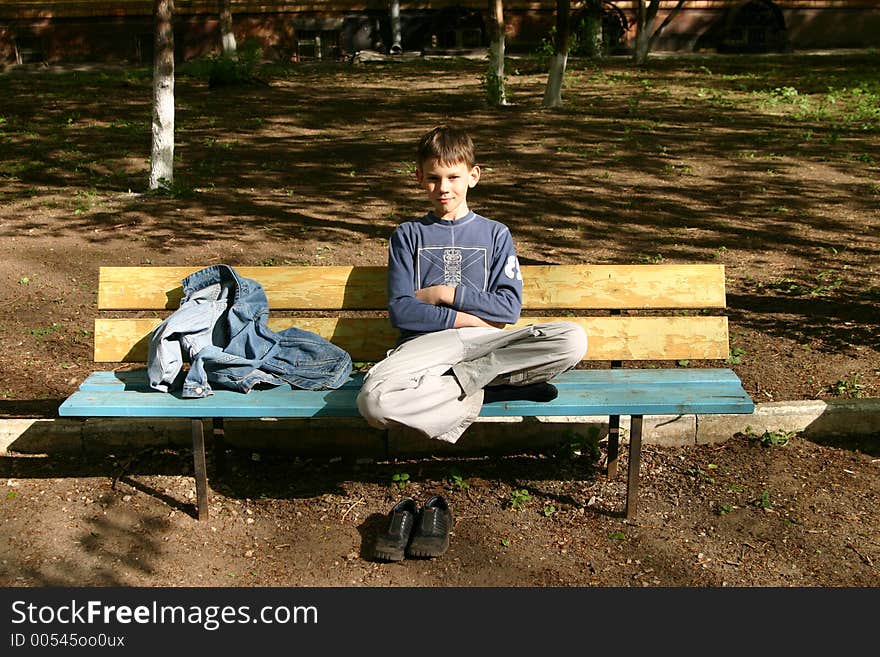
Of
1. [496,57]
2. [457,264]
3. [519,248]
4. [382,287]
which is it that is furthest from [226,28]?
[457,264]

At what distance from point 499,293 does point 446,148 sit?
24.8 inches

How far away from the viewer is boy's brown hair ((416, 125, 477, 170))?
4.07 meters

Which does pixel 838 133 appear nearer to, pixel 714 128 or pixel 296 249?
pixel 714 128

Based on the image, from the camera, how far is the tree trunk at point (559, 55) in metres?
12.4

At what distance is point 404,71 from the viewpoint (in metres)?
17.8

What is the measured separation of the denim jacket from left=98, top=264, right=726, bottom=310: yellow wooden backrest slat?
0.17m

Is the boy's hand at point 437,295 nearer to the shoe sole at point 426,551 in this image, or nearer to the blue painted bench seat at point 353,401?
the blue painted bench seat at point 353,401

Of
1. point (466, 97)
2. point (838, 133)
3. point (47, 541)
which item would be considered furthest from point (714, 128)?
point (47, 541)

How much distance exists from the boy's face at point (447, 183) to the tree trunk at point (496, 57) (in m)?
9.21

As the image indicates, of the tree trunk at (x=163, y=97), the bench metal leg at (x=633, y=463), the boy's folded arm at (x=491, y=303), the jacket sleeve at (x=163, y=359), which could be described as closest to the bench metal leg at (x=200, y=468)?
the jacket sleeve at (x=163, y=359)

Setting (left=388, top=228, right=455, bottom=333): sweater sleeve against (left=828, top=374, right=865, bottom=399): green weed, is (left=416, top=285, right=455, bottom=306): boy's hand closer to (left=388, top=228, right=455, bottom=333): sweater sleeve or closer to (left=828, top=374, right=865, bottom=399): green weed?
(left=388, top=228, right=455, bottom=333): sweater sleeve

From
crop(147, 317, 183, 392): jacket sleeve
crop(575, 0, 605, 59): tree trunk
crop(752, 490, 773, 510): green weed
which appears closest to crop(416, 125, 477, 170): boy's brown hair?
crop(147, 317, 183, 392): jacket sleeve

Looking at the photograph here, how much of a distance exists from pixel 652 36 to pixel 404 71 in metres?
5.65

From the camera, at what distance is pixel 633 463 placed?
4094 millimetres
